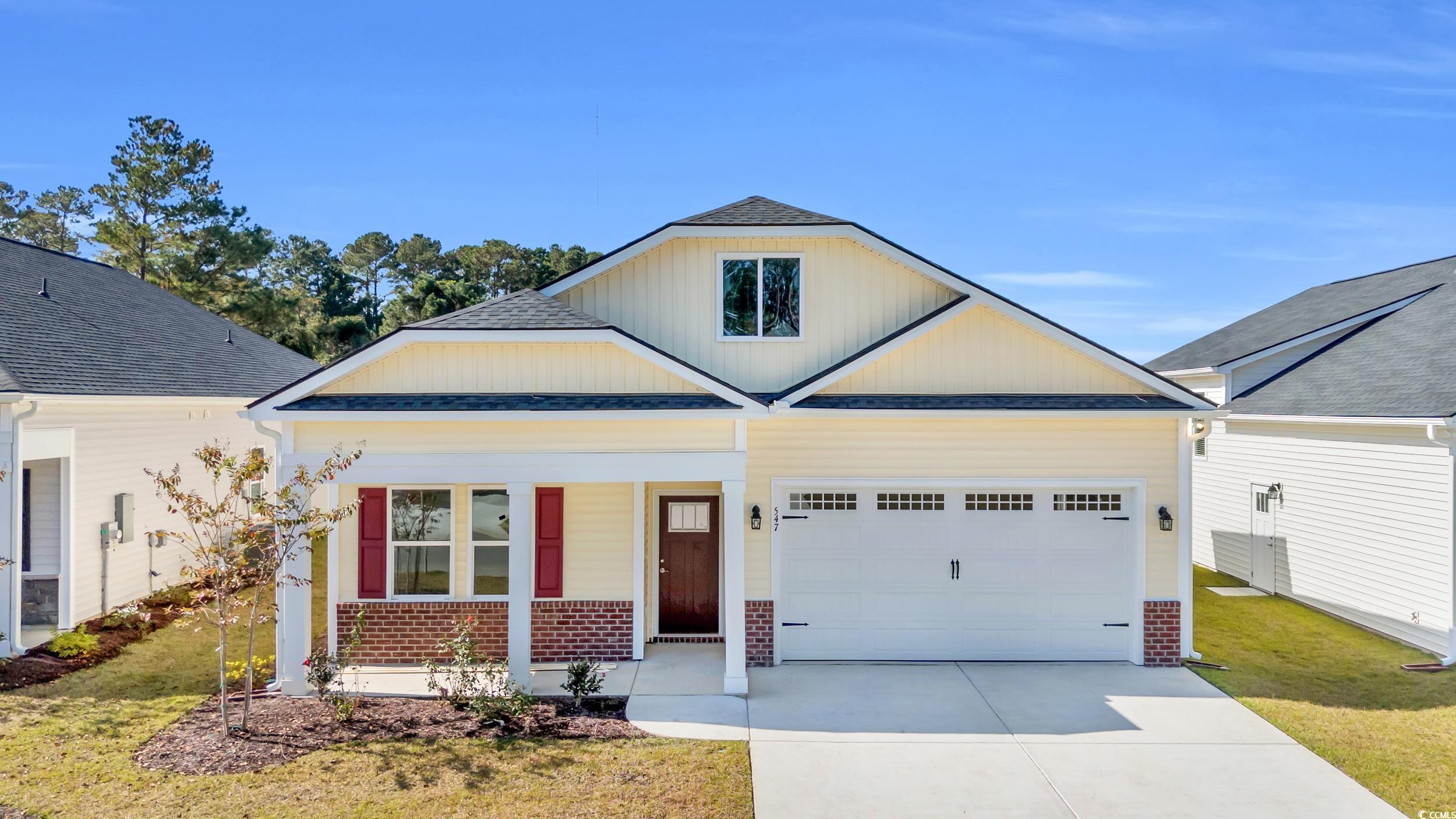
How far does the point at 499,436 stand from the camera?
8773 millimetres

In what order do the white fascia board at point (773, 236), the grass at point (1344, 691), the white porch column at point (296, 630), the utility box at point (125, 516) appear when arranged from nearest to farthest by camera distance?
the grass at point (1344, 691)
the white porch column at point (296, 630)
the white fascia board at point (773, 236)
the utility box at point (125, 516)

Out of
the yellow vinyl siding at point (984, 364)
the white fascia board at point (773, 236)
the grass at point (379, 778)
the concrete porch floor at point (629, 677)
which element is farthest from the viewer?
the white fascia board at point (773, 236)

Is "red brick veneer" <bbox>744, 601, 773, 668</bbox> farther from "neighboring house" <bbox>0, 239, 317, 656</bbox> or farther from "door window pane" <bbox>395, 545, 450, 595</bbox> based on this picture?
"neighboring house" <bbox>0, 239, 317, 656</bbox>

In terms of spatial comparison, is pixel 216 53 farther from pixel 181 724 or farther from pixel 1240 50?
pixel 1240 50

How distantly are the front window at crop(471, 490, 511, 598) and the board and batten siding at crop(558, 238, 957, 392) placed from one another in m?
3.07

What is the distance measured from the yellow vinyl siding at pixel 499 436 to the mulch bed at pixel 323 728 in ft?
9.12

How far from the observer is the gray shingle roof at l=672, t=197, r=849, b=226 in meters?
11.0

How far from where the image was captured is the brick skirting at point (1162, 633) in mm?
9961

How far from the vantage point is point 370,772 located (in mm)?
6738

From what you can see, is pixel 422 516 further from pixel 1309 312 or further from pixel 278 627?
pixel 1309 312

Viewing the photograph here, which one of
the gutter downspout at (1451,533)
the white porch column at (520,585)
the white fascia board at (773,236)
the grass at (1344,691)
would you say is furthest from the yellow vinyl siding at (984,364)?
the white porch column at (520,585)

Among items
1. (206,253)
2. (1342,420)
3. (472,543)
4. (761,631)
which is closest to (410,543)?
(472,543)

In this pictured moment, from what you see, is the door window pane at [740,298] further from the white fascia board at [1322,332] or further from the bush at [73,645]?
the white fascia board at [1322,332]

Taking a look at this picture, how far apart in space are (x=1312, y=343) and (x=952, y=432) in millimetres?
11184
